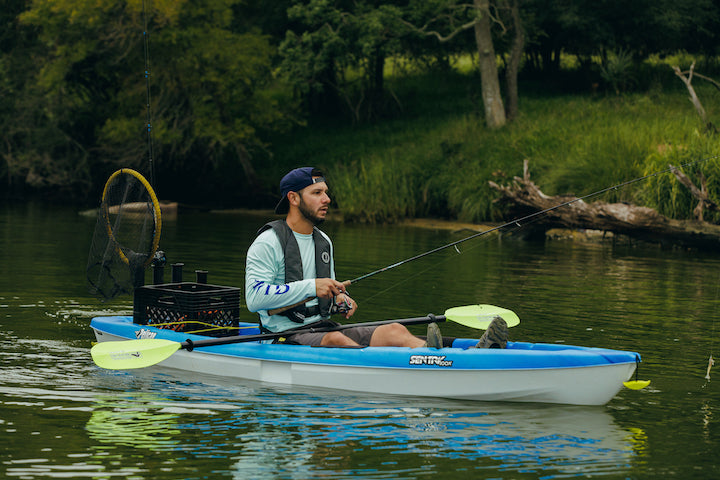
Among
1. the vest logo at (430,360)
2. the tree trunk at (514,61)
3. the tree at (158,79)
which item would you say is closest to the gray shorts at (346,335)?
the vest logo at (430,360)

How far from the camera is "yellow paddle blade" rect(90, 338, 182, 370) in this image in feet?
23.4

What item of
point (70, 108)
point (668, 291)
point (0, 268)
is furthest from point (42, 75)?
point (668, 291)

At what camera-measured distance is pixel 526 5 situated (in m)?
32.7

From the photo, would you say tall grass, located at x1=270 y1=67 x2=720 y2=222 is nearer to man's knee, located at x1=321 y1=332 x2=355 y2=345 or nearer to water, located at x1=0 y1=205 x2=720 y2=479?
water, located at x1=0 y1=205 x2=720 y2=479

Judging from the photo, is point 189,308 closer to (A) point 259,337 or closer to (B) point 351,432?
(A) point 259,337

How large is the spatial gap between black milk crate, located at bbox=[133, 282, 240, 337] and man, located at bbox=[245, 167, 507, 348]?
29.3 inches

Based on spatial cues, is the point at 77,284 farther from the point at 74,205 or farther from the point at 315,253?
the point at 74,205

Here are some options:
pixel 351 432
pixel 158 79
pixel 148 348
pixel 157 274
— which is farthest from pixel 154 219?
pixel 158 79

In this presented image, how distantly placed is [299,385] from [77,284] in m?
6.49

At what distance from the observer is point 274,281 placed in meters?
7.25

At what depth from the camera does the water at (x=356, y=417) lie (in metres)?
5.48

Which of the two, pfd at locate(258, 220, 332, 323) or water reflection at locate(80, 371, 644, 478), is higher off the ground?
pfd at locate(258, 220, 332, 323)

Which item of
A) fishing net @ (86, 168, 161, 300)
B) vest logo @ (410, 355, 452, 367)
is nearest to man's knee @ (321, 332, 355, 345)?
vest logo @ (410, 355, 452, 367)

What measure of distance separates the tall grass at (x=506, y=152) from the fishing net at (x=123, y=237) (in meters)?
12.2
